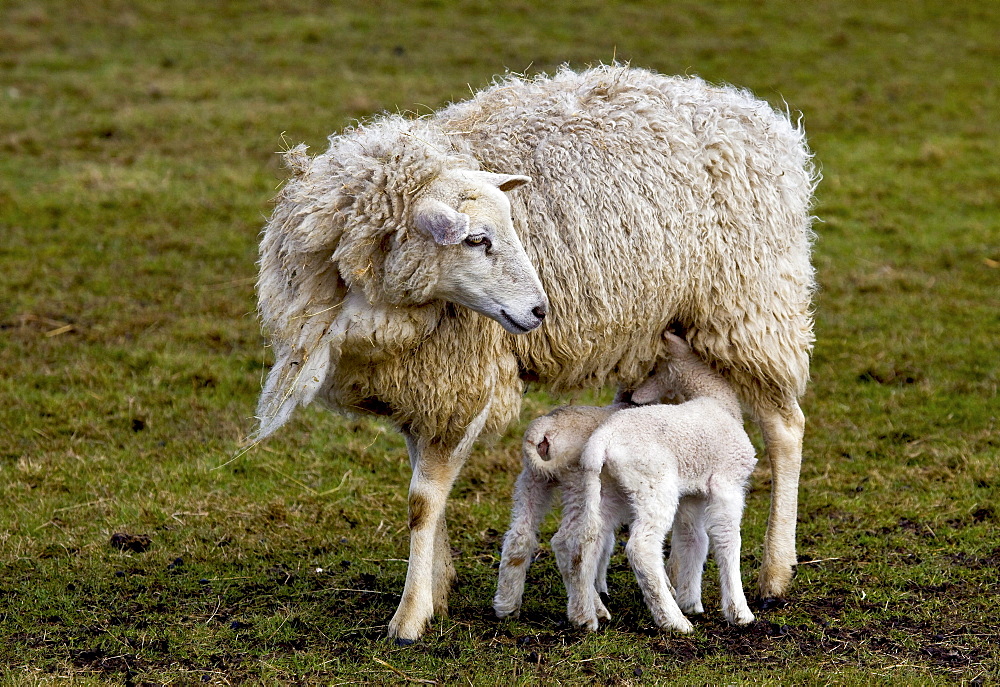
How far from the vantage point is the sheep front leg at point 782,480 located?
5500 mm

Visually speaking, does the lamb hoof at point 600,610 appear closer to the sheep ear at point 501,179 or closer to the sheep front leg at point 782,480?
the sheep front leg at point 782,480

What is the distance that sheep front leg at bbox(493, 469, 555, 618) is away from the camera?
4.95 metres

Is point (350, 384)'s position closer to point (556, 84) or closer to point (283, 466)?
point (556, 84)

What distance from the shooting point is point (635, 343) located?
5281mm

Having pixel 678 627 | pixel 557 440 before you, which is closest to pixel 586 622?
pixel 678 627

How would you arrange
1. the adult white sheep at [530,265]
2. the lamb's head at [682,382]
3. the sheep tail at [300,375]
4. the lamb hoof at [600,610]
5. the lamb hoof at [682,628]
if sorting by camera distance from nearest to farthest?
the adult white sheep at [530,265] → the sheep tail at [300,375] → the lamb hoof at [682,628] → the lamb hoof at [600,610] → the lamb's head at [682,382]

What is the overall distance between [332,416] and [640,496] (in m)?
3.41

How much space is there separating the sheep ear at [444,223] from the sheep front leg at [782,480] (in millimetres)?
1998

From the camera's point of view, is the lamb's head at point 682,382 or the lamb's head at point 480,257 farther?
the lamb's head at point 682,382

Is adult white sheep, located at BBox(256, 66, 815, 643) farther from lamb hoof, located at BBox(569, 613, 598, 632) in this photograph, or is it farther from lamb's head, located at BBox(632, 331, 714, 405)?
lamb hoof, located at BBox(569, 613, 598, 632)

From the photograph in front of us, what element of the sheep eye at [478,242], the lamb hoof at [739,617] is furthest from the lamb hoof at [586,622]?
the sheep eye at [478,242]

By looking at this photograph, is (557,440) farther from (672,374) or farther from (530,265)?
(530,265)

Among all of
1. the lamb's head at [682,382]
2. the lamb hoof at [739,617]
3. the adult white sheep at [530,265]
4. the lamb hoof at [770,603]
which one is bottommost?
the lamb hoof at [770,603]

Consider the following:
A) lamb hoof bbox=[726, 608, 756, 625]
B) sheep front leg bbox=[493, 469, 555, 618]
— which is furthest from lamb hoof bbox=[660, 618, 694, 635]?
sheep front leg bbox=[493, 469, 555, 618]
